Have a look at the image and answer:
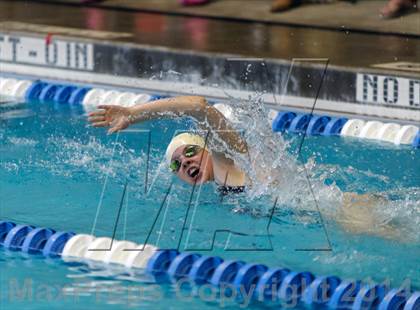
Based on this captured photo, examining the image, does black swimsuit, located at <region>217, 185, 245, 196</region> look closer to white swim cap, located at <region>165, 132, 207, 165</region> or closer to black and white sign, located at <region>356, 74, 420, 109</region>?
white swim cap, located at <region>165, 132, 207, 165</region>

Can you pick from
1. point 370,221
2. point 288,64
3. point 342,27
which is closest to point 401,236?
point 370,221

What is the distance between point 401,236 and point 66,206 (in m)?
1.56

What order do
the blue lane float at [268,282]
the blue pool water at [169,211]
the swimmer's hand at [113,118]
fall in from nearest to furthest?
the blue lane float at [268,282], the blue pool water at [169,211], the swimmer's hand at [113,118]

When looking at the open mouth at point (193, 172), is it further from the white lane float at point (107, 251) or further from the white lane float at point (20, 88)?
the white lane float at point (20, 88)

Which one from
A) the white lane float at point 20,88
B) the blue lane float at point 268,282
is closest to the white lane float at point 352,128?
the white lane float at point 20,88

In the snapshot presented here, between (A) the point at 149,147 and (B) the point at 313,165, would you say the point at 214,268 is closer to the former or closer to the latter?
(B) the point at 313,165

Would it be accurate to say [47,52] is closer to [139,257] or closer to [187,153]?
[187,153]

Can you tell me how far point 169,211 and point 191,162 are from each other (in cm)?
32

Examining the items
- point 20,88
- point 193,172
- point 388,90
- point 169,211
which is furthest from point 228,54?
point 193,172

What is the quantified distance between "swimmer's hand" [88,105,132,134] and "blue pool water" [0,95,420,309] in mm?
558

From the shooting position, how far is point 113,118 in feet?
15.0

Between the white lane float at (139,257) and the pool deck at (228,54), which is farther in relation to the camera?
the pool deck at (228,54)

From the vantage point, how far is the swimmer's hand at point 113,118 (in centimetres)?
454

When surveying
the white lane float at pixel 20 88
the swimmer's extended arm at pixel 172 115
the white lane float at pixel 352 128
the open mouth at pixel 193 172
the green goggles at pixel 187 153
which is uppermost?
the swimmer's extended arm at pixel 172 115
